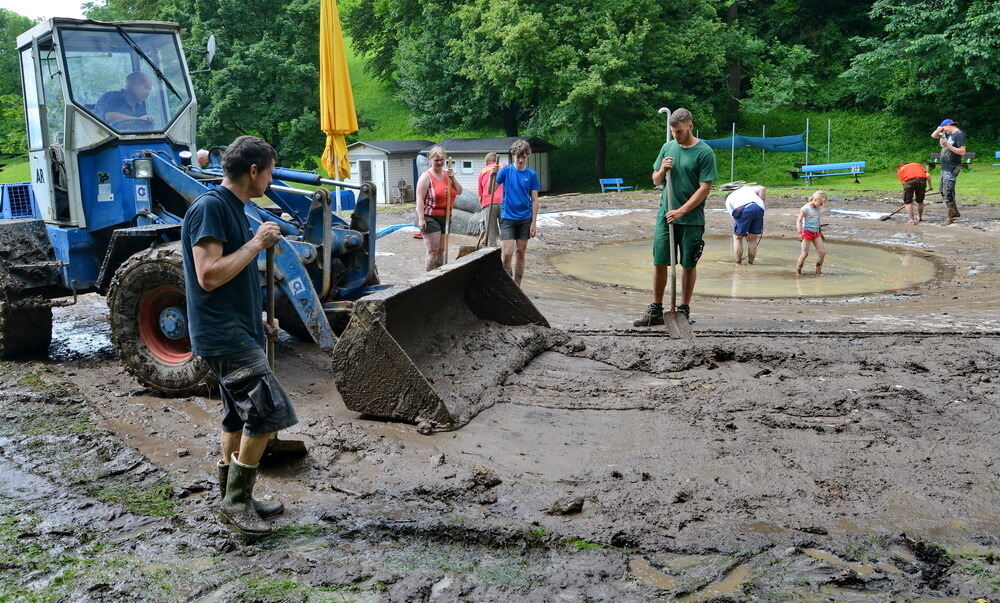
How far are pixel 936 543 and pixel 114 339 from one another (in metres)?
6.03

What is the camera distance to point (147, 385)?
6.84 meters

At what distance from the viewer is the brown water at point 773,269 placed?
37.4 feet

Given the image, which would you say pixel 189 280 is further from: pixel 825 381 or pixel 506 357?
pixel 825 381

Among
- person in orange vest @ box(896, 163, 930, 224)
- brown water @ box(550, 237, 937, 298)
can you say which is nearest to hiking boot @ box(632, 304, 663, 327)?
brown water @ box(550, 237, 937, 298)

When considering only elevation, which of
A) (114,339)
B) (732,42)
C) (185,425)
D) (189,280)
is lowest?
(185,425)

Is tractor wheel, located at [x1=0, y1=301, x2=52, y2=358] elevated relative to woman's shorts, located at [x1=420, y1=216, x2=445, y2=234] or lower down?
lower down

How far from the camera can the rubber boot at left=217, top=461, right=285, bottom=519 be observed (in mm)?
4421

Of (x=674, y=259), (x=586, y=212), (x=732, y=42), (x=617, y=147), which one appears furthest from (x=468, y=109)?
(x=674, y=259)

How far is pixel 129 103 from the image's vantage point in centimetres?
784

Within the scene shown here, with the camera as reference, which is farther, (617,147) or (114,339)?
(617,147)

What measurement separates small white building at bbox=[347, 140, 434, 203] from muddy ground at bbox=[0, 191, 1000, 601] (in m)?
25.5

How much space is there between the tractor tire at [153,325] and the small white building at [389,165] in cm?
2611

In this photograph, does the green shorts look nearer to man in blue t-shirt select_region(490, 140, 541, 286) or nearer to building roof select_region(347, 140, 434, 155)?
man in blue t-shirt select_region(490, 140, 541, 286)

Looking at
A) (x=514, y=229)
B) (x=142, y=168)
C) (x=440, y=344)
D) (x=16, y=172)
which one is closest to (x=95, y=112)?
(x=142, y=168)
